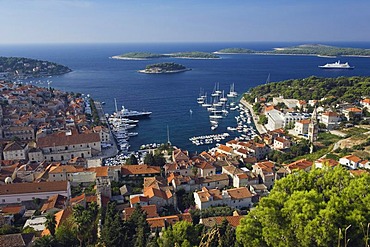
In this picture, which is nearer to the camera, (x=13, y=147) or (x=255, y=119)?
(x=13, y=147)

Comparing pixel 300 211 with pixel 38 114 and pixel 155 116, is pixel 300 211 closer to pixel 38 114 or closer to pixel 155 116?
pixel 38 114

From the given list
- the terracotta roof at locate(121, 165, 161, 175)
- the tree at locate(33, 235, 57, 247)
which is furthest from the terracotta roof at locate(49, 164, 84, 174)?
the tree at locate(33, 235, 57, 247)

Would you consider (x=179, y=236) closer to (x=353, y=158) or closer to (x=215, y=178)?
(x=215, y=178)

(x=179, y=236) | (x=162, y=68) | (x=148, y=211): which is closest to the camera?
(x=179, y=236)

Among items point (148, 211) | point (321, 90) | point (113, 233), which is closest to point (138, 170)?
point (148, 211)

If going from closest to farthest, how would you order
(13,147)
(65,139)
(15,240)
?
(15,240) < (13,147) < (65,139)

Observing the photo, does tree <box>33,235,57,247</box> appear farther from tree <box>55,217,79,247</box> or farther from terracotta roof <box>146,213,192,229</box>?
terracotta roof <box>146,213,192,229</box>

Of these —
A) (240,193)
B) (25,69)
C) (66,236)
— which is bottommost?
(240,193)
